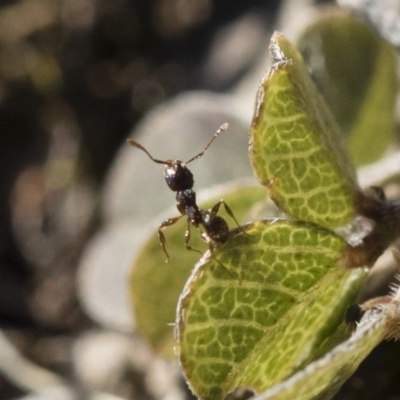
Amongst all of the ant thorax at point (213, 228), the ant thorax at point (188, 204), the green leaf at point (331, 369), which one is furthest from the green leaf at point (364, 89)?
the green leaf at point (331, 369)

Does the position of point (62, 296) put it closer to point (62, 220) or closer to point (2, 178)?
point (62, 220)

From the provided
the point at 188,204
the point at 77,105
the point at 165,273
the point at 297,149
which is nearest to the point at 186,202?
the point at 188,204

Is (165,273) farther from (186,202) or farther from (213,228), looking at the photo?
(213,228)

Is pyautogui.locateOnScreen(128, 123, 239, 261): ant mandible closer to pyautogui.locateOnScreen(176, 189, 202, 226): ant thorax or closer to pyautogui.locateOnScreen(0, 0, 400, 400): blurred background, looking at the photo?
pyautogui.locateOnScreen(176, 189, 202, 226): ant thorax

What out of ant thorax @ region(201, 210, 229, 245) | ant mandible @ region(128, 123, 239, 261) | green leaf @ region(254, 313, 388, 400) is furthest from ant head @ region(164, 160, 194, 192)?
green leaf @ region(254, 313, 388, 400)

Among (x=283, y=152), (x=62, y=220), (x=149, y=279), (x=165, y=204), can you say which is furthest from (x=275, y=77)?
(x=62, y=220)

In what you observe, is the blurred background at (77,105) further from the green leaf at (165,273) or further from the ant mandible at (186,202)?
the ant mandible at (186,202)
